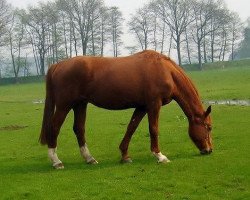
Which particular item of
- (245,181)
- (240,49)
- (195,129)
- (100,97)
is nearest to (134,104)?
(100,97)

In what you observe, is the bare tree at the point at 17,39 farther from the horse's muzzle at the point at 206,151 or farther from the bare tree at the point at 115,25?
the horse's muzzle at the point at 206,151

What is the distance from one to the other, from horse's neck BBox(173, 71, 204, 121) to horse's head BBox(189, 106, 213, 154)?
12cm

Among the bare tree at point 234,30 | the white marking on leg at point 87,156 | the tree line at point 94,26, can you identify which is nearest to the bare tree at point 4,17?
the tree line at point 94,26

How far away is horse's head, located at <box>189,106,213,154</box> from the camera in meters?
9.27

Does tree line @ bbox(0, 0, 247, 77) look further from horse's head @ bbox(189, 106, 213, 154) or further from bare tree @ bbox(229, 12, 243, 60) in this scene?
horse's head @ bbox(189, 106, 213, 154)

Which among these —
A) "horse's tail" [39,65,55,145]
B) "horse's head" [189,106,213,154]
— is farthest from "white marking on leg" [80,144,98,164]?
"horse's head" [189,106,213,154]

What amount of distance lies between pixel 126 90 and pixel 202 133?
198cm

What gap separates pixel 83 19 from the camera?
69812 millimetres

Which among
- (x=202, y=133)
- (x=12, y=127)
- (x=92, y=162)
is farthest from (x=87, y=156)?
(x=12, y=127)

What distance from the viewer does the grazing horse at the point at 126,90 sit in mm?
9008

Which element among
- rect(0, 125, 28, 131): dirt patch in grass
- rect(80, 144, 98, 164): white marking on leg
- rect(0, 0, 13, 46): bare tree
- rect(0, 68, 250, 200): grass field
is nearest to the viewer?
rect(0, 68, 250, 200): grass field

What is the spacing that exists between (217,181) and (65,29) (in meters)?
66.8

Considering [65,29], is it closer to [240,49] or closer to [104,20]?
[104,20]

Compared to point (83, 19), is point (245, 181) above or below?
below
